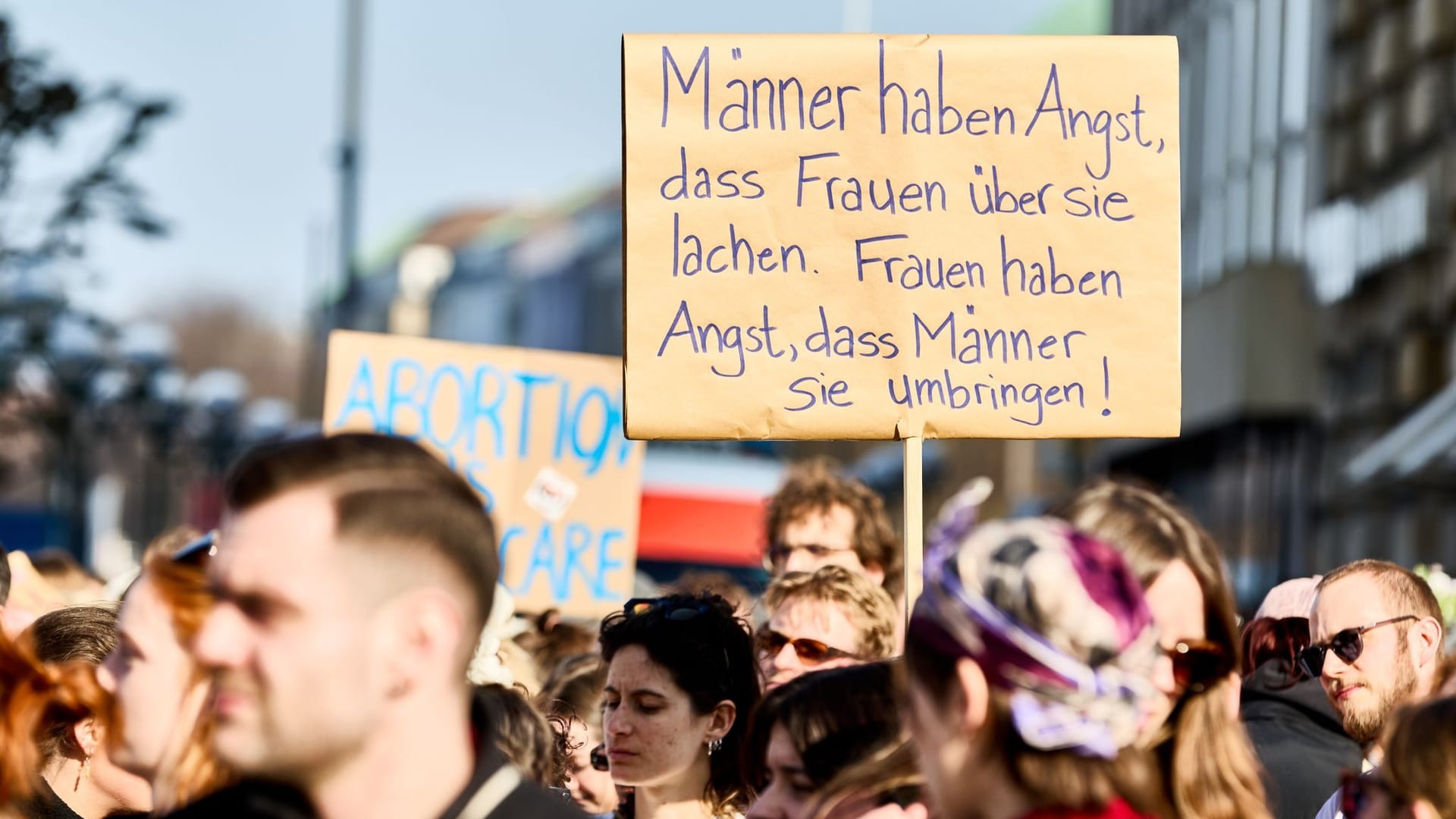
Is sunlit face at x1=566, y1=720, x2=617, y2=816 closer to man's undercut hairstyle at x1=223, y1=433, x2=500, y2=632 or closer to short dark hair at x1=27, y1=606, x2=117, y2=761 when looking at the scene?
short dark hair at x1=27, y1=606, x2=117, y2=761

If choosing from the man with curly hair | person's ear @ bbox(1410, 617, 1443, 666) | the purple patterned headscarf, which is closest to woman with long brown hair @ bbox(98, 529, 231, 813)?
the purple patterned headscarf

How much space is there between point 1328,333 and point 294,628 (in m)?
23.4

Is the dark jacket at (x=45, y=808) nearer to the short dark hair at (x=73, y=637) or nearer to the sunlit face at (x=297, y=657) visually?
the short dark hair at (x=73, y=637)

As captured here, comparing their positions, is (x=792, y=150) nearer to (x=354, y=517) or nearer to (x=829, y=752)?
(x=829, y=752)

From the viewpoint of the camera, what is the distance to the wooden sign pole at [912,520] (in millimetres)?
4113

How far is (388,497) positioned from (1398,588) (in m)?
2.75

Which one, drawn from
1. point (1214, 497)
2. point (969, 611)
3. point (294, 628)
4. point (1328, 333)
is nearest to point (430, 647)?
point (294, 628)

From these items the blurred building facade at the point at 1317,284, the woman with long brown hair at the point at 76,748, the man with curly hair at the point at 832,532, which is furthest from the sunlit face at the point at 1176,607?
the blurred building facade at the point at 1317,284

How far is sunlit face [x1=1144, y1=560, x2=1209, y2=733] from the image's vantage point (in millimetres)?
3031

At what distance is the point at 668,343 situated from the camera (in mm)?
4504

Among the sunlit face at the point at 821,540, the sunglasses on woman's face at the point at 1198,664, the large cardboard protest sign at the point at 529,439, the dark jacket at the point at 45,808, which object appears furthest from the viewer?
the large cardboard protest sign at the point at 529,439

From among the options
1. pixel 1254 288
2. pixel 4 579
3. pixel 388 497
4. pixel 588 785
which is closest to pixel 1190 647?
pixel 388 497

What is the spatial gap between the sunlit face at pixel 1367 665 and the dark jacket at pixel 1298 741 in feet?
0.11

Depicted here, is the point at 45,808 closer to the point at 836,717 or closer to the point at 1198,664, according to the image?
the point at 836,717
